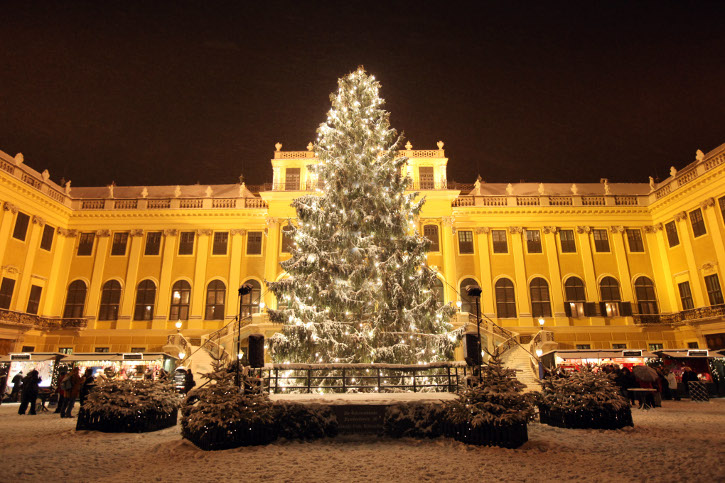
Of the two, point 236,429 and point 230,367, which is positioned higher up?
point 230,367

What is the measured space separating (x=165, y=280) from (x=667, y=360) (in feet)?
92.1

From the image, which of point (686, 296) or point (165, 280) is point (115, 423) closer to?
point (165, 280)

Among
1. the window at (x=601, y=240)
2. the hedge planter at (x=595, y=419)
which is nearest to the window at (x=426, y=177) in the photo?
the window at (x=601, y=240)

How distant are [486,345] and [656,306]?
39.6ft

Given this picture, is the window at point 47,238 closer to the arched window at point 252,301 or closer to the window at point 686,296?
the arched window at point 252,301

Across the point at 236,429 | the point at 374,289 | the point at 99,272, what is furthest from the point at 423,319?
the point at 99,272

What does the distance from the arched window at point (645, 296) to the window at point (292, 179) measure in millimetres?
23059

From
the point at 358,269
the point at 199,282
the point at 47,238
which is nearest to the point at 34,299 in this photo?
the point at 47,238

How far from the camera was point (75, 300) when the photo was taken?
102 ft

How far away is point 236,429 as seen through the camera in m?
8.77

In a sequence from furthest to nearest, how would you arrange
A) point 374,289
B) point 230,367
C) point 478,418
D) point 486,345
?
point 486,345 < point 374,289 < point 230,367 < point 478,418

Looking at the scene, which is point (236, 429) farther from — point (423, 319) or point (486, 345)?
point (486, 345)

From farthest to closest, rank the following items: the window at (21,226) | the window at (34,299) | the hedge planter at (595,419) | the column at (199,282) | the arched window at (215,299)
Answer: the arched window at (215,299)
the column at (199,282)
the window at (34,299)
the window at (21,226)
the hedge planter at (595,419)

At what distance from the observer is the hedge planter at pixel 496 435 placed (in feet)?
28.2
